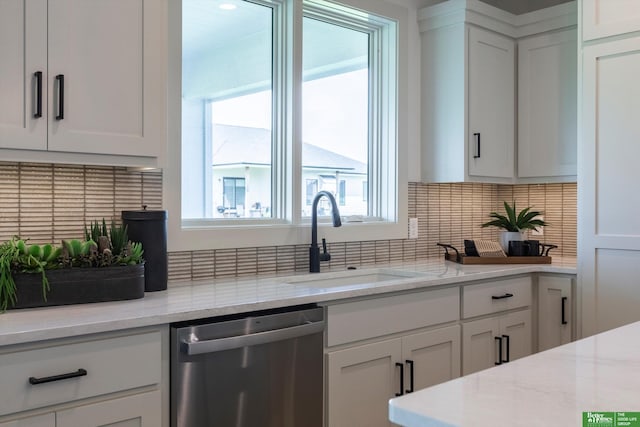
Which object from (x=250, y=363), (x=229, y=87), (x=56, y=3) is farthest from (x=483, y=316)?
(x=56, y=3)

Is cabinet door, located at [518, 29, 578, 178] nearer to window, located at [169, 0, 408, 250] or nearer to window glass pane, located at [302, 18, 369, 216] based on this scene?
window, located at [169, 0, 408, 250]

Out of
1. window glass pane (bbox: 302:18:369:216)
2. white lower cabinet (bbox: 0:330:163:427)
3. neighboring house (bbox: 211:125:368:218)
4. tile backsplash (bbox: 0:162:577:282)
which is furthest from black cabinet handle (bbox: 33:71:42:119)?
window glass pane (bbox: 302:18:369:216)

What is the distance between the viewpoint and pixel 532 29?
3.54 metres

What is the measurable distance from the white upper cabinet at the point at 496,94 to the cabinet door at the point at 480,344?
0.82 metres

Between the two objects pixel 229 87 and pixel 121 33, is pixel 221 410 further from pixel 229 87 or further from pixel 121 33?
pixel 229 87

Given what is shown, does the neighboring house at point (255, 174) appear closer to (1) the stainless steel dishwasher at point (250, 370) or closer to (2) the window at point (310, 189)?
(2) the window at point (310, 189)

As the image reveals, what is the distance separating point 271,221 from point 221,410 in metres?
1.15

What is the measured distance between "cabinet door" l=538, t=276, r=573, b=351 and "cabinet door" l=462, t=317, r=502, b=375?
0.35 m

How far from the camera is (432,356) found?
2.65 meters

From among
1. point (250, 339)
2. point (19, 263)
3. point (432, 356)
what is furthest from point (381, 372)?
point (19, 263)

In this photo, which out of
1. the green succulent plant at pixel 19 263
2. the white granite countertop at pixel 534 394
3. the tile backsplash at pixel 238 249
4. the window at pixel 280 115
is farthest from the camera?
the window at pixel 280 115

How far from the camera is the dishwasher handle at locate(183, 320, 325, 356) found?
1.80 m

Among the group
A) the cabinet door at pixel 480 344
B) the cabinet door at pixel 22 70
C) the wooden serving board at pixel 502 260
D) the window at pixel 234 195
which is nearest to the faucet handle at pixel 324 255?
the window at pixel 234 195

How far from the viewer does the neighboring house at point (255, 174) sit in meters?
2.72
